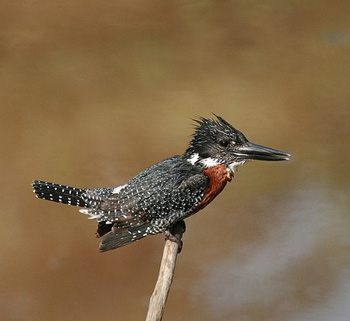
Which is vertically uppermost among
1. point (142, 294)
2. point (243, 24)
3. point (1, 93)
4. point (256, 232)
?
point (243, 24)

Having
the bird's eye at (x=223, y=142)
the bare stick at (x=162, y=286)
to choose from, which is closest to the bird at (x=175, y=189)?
the bird's eye at (x=223, y=142)

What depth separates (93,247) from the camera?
594 cm

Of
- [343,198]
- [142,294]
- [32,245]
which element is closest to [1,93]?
[32,245]

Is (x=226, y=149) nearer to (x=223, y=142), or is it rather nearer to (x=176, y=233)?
(x=223, y=142)

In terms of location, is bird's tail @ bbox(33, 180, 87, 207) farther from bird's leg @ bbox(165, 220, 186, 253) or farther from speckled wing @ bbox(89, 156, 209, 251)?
bird's leg @ bbox(165, 220, 186, 253)

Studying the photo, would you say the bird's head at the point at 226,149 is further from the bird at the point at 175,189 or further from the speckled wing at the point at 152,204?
the speckled wing at the point at 152,204

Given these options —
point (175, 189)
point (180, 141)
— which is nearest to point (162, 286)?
point (175, 189)

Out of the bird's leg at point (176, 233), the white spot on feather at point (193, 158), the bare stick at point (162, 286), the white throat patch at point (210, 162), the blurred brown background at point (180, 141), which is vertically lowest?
the bare stick at point (162, 286)

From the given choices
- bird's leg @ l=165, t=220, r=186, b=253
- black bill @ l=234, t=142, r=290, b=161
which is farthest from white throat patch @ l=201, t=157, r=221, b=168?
bird's leg @ l=165, t=220, r=186, b=253

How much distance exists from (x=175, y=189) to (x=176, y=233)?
0.86 feet

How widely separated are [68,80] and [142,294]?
291 centimetres

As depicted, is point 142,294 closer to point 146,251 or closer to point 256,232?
point 146,251

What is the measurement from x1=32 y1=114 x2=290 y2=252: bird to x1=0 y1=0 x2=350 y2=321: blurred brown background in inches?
63.2

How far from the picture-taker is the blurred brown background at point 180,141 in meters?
5.65
